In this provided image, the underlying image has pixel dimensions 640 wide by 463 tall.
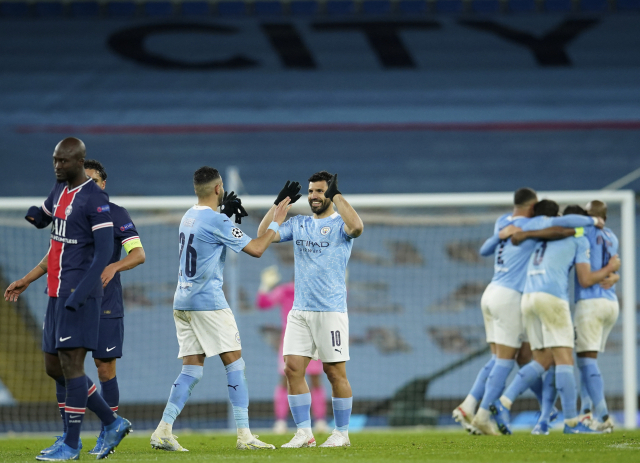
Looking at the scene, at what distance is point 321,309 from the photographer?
632 centimetres

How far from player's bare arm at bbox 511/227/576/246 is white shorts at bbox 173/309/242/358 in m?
3.07

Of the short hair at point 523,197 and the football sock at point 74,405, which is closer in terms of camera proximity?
the football sock at point 74,405

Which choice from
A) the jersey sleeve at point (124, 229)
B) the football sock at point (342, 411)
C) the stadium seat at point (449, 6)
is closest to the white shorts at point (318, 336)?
the football sock at point (342, 411)

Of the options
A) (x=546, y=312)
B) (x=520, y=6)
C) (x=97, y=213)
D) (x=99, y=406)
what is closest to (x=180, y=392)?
(x=99, y=406)

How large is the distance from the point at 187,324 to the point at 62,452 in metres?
1.49

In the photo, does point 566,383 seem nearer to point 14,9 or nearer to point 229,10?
point 229,10

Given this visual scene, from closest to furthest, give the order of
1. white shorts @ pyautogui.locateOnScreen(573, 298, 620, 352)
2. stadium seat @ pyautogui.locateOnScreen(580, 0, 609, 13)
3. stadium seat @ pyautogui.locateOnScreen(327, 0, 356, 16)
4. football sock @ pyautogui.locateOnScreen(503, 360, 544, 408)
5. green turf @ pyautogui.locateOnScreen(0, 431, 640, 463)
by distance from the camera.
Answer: green turf @ pyautogui.locateOnScreen(0, 431, 640, 463) → football sock @ pyautogui.locateOnScreen(503, 360, 544, 408) → white shorts @ pyautogui.locateOnScreen(573, 298, 620, 352) → stadium seat @ pyautogui.locateOnScreen(580, 0, 609, 13) → stadium seat @ pyautogui.locateOnScreen(327, 0, 356, 16)

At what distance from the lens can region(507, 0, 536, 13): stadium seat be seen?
15648 millimetres

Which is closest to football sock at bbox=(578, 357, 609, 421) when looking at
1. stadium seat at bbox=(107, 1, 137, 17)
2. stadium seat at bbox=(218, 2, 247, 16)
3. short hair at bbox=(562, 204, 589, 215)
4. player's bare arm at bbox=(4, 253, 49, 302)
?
short hair at bbox=(562, 204, 589, 215)

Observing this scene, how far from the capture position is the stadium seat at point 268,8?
15867 millimetres

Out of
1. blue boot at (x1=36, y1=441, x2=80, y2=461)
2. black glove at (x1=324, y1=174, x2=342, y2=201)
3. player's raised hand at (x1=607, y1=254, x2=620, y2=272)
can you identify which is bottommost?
blue boot at (x1=36, y1=441, x2=80, y2=461)

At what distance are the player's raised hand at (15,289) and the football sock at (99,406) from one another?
957mm

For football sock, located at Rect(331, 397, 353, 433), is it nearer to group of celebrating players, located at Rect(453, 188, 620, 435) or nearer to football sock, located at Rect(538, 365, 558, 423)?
group of celebrating players, located at Rect(453, 188, 620, 435)

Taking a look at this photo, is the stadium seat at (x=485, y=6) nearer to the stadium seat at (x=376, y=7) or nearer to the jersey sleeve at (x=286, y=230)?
the stadium seat at (x=376, y=7)
